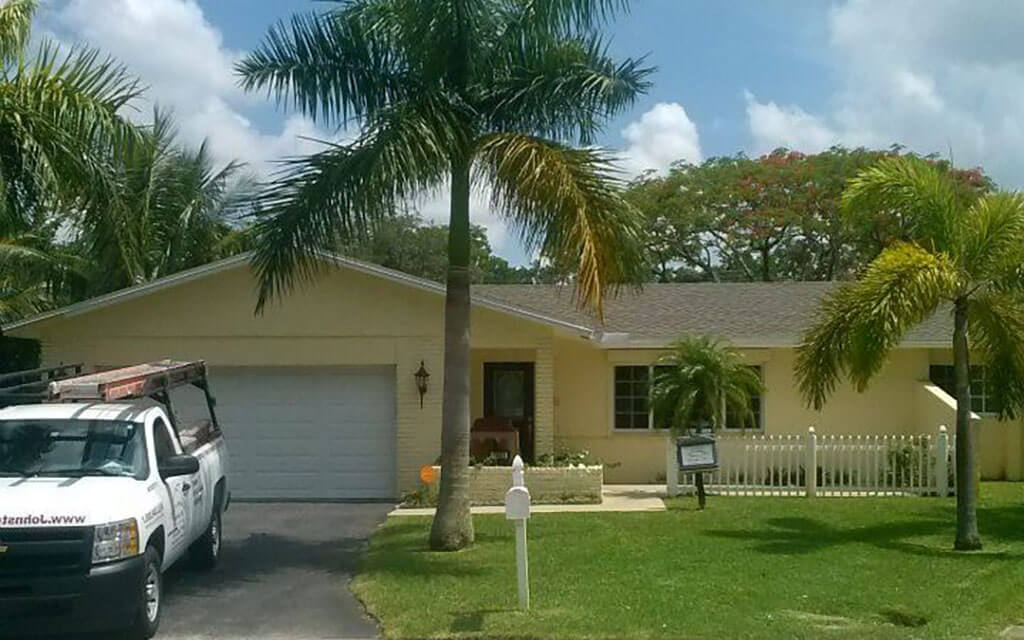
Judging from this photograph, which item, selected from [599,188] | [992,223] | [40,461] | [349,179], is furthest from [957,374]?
[40,461]

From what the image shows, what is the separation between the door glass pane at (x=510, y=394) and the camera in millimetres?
20969

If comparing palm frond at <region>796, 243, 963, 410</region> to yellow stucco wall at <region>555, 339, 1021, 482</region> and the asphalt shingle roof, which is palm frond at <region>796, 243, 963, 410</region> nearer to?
the asphalt shingle roof

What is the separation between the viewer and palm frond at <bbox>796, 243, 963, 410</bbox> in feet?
40.7

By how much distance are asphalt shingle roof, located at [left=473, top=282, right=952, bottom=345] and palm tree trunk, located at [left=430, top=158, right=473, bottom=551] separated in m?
4.85

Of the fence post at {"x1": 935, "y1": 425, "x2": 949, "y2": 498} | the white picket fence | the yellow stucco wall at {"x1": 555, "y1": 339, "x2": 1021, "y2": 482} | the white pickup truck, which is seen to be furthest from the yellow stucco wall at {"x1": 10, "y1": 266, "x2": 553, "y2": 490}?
the white pickup truck

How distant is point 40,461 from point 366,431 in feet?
28.9

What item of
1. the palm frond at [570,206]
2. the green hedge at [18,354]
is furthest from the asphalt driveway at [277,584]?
the green hedge at [18,354]

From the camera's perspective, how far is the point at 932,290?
40.8 ft

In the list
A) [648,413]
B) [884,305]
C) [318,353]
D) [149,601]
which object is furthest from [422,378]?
[149,601]

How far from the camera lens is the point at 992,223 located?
12.9 meters

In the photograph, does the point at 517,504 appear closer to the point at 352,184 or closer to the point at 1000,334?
the point at 352,184

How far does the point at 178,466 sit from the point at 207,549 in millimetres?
2617

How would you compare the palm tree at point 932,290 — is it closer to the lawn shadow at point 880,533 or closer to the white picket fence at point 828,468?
the lawn shadow at point 880,533

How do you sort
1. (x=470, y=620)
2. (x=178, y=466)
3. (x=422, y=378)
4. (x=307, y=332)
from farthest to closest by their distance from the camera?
(x=307, y=332)
(x=422, y=378)
(x=178, y=466)
(x=470, y=620)
